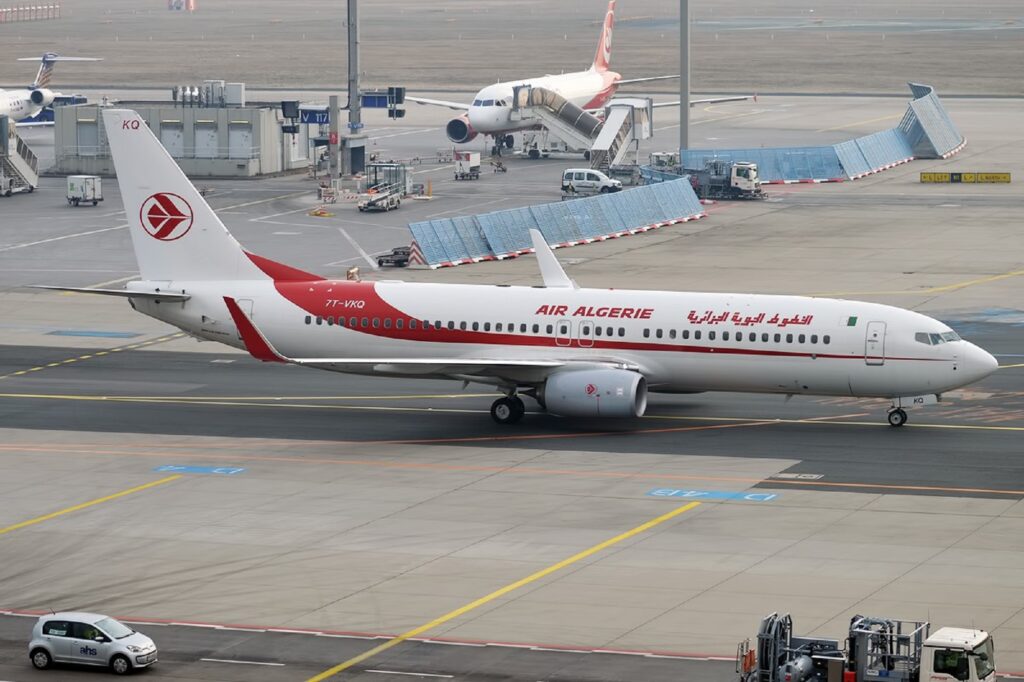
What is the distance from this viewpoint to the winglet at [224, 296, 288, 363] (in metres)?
58.4

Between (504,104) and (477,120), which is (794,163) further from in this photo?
(477,120)

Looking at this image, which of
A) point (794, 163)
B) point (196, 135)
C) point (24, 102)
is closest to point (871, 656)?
point (794, 163)

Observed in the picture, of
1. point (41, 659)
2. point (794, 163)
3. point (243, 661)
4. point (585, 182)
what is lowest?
point (243, 661)

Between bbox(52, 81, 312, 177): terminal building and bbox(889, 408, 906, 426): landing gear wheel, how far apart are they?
79500 mm

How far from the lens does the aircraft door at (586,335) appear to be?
5981 cm

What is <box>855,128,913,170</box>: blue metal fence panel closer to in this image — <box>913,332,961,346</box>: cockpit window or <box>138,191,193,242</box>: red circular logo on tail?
<box>913,332,961,346</box>: cockpit window

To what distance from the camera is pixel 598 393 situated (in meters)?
58.2

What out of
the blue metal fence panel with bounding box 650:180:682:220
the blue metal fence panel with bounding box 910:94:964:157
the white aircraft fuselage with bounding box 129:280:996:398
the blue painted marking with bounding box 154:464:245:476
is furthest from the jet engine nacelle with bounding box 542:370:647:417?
the blue metal fence panel with bounding box 910:94:964:157

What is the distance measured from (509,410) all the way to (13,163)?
242 ft

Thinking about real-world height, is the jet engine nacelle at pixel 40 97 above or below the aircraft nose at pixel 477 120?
above

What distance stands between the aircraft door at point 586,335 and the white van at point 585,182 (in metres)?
Result: 62.2

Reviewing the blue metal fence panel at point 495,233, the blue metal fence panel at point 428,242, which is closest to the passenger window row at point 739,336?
the blue metal fence panel at point 428,242

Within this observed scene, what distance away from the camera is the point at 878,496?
50.8m

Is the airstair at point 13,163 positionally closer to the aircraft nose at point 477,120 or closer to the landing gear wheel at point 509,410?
the aircraft nose at point 477,120
